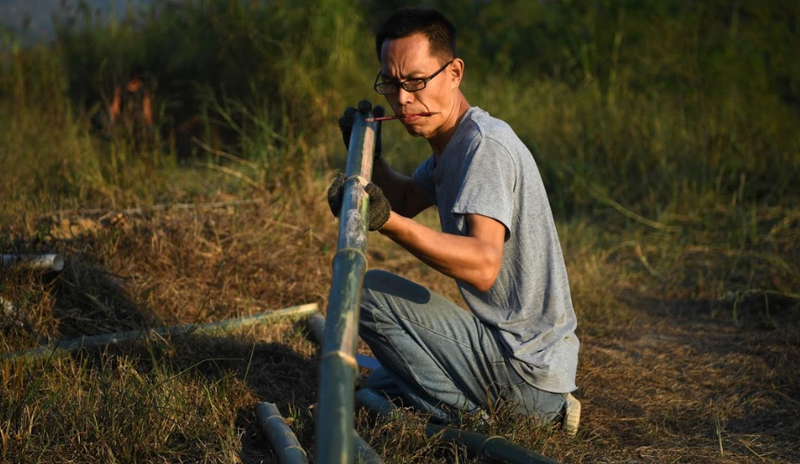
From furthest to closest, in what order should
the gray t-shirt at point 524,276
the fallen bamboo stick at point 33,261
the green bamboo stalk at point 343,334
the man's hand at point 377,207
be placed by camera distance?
the fallen bamboo stick at point 33,261, the gray t-shirt at point 524,276, the man's hand at point 377,207, the green bamboo stalk at point 343,334

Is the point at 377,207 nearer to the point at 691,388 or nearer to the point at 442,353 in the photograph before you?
the point at 442,353

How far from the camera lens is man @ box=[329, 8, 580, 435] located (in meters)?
2.73

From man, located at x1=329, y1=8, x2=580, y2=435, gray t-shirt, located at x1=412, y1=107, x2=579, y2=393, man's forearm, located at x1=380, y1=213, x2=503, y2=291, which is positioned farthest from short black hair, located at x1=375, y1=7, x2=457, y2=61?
man's forearm, located at x1=380, y1=213, x2=503, y2=291

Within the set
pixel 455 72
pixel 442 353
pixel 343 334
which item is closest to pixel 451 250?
pixel 442 353

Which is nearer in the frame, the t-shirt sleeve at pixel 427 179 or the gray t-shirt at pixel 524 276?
the gray t-shirt at pixel 524 276

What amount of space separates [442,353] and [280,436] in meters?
0.60

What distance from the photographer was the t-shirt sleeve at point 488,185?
250 cm

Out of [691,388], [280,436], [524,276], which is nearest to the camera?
[280,436]

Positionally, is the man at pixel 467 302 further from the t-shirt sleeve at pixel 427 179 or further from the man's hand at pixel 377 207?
the man's hand at pixel 377 207

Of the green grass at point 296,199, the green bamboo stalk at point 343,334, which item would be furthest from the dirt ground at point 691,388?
the green bamboo stalk at point 343,334

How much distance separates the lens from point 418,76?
9.14 feet

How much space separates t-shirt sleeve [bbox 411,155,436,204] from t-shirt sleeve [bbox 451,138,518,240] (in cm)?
51

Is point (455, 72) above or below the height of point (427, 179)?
above

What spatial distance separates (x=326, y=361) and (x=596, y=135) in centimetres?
542
